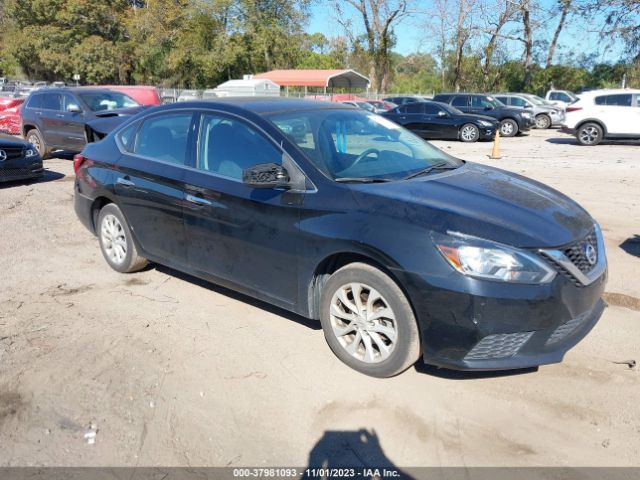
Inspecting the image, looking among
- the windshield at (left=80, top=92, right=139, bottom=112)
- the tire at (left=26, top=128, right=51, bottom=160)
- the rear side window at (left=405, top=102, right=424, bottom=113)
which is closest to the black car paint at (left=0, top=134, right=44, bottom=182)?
the windshield at (left=80, top=92, right=139, bottom=112)

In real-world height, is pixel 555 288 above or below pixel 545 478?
above

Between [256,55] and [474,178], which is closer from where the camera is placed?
[474,178]

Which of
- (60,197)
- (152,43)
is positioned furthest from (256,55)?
(60,197)

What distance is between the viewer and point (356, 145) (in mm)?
4242

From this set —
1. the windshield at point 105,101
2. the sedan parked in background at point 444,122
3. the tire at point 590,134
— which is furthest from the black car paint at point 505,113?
the windshield at point 105,101

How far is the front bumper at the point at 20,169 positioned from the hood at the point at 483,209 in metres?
8.20

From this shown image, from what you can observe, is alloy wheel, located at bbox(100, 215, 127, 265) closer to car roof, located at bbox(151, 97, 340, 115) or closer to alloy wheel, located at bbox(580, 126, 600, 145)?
car roof, located at bbox(151, 97, 340, 115)

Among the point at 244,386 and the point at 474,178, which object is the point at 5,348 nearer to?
the point at 244,386

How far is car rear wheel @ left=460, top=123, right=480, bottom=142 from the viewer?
19.5m

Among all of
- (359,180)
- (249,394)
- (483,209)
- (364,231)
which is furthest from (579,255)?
(249,394)

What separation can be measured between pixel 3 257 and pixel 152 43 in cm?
5033

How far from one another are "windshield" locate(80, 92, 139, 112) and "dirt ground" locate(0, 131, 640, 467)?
Result: 26.6ft

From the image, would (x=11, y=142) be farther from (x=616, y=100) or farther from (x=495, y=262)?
(x=616, y=100)

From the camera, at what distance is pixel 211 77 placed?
169 ft
